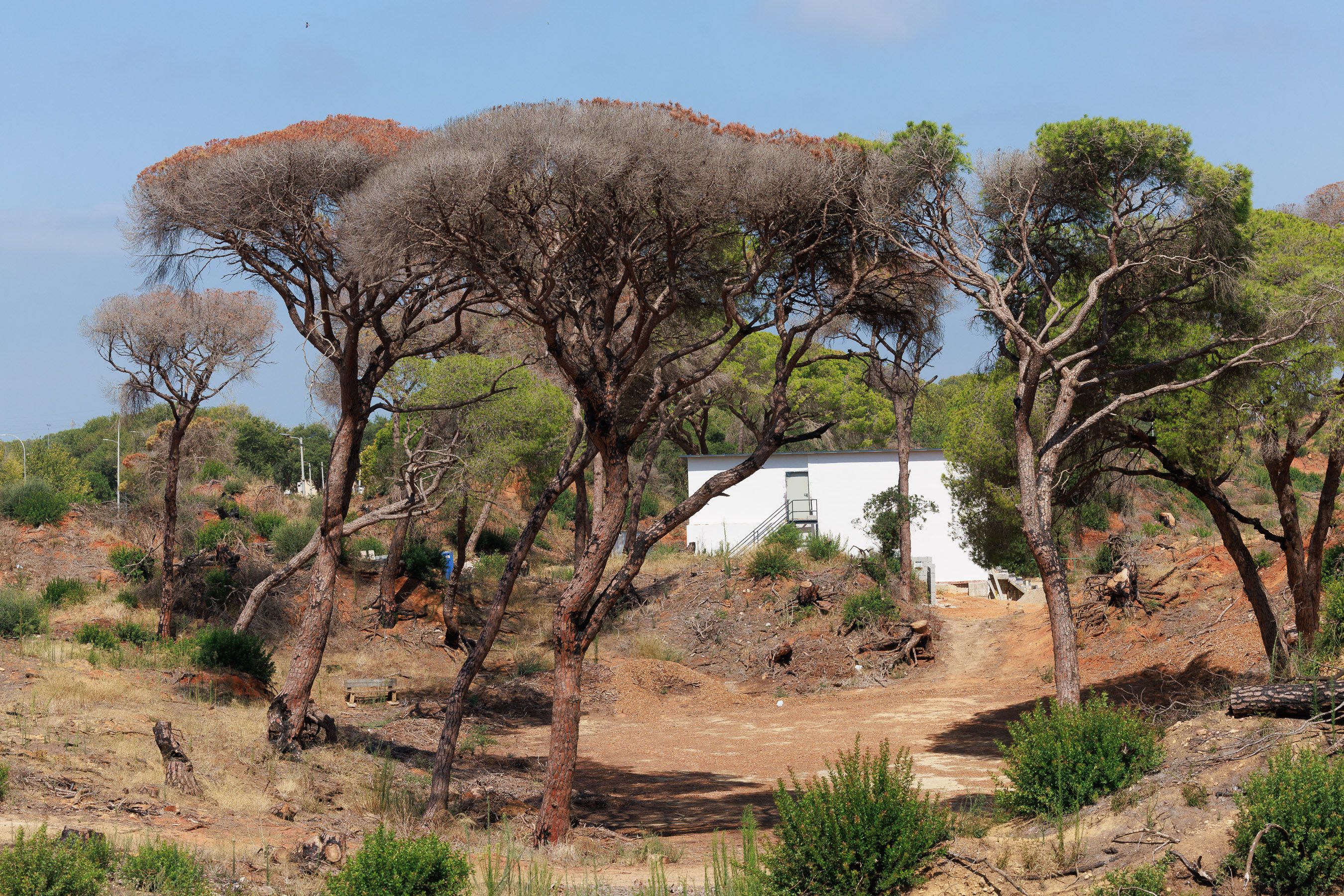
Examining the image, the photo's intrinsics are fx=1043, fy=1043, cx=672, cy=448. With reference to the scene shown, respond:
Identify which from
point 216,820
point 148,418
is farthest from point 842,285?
point 148,418

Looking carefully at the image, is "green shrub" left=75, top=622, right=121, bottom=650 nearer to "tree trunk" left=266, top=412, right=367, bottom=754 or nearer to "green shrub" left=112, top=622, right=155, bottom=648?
"green shrub" left=112, top=622, right=155, bottom=648

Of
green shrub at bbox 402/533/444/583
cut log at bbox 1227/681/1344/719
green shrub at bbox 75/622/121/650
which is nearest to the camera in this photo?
cut log at bbox 1227/681/1344/719

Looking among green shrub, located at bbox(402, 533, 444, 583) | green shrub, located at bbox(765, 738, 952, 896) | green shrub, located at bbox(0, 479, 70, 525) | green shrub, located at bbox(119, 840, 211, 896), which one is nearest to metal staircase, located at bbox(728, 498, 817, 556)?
green shrub, located at bbox(402, 533, 444, 583)

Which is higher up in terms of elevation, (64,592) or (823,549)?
(823,549)

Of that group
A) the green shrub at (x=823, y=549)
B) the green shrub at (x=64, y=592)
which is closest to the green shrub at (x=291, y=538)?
the green shrub at (x=64, y=592)

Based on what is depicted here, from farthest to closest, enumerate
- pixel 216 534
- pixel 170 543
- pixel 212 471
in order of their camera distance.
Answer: pixel 212 471, pixel 216 534, pixel 170 543

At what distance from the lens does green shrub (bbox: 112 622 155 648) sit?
18562 mm

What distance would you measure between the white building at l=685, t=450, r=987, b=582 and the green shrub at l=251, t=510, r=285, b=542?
14.8 metres

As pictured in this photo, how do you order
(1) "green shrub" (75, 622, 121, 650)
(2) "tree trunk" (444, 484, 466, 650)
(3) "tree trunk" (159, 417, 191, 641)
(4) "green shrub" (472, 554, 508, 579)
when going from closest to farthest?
(1) "green shrub" (75, 622, 121, 650)
(3) "tree trunk" (159, 417, 191, 641)
(2) "tree trunk" (444, 484, 466, 650)
(4) "green shrub" (472, 554, 508, 579)

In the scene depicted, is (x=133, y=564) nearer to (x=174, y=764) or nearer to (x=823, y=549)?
(x=174, y=764)

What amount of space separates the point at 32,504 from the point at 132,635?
8.03 metres

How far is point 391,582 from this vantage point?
87.1ft

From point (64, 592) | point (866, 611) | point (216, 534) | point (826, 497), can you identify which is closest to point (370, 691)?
point (64, 592)

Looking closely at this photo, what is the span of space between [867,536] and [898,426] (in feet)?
27.9
